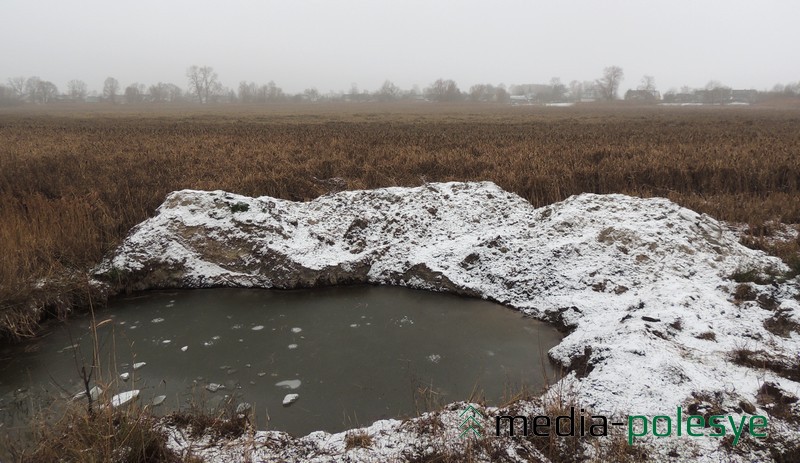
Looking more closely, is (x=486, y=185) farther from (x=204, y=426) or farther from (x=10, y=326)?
(x=10, y=326)

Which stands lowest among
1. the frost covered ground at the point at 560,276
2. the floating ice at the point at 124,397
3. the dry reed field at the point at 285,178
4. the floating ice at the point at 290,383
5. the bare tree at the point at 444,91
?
the floating ice at the point at 290,383

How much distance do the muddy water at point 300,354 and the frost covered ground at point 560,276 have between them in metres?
0.44

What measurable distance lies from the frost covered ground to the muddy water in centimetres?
44

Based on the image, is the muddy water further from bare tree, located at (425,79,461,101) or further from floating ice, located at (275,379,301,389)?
bare tree, located at (425,79,461,101)

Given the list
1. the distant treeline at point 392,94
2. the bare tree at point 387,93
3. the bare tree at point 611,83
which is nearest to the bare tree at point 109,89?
the distant treeline at point 392,94

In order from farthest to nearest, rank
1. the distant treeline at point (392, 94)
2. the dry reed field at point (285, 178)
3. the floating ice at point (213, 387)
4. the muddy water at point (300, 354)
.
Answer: the distant treeline at point (392, 94), the dry reed field at point (285, 178), the floating ice at point (213, 387), the muddy water at point (300, 354)

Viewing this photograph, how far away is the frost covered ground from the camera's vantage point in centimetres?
351

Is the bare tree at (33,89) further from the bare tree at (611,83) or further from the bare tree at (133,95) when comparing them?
the bare tree at (611,83)

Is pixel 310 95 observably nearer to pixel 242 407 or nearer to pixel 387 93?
pixel 387 93

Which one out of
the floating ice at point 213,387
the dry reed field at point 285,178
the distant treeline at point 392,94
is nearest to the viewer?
the floating ice at point 213,387

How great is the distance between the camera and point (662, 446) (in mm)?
3203

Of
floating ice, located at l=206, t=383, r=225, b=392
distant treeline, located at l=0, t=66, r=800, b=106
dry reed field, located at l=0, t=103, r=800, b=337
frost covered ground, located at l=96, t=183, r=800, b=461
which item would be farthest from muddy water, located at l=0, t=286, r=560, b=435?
distant treeline, located at l=0, t=66, r=800, b=106

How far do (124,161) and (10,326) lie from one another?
8.87 metres

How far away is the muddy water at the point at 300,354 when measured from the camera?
4398mm
